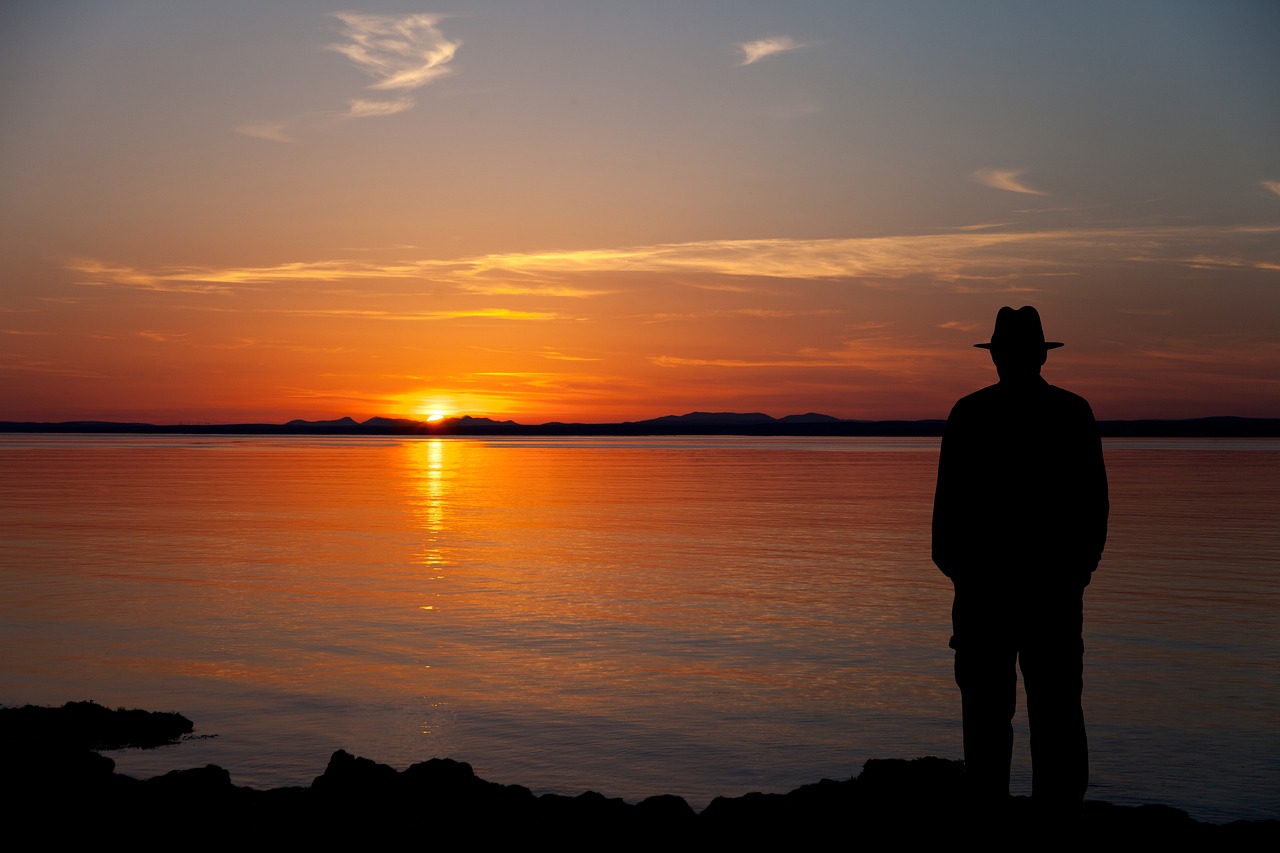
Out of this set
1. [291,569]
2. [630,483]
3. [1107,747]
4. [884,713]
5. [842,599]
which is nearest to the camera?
[1107,747]

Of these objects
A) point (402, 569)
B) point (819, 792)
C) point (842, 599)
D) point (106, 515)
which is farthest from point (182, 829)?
point (106, 515)

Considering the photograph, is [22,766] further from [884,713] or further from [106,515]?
[106,515]

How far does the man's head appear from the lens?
602 cm

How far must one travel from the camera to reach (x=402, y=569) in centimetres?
2075

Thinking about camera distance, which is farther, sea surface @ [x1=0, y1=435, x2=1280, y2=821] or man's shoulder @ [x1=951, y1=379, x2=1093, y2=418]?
sea surface @ [x1=0, y1=435, x2=1280, y2=821]

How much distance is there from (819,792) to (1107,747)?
12.1 ft

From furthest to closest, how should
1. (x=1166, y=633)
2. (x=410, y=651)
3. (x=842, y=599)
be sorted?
(x=842, y=599)
(x=1166, y=633)
(x=410, y=651)

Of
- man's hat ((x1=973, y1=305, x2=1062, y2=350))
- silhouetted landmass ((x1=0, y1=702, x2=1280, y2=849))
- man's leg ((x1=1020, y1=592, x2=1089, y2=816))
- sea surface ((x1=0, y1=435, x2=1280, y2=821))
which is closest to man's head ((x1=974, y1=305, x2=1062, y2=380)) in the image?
man's hat ((x1=973, y1=305, x2=1062, y2=350))

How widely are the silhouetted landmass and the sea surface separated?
52.9 inches

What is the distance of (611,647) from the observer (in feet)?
46.0

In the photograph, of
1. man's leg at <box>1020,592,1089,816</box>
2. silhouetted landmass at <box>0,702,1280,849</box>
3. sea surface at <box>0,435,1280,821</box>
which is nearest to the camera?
man's leg at <box>1020,592,1089,816</box>

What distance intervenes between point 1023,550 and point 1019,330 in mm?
1139

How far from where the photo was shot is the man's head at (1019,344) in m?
6.02

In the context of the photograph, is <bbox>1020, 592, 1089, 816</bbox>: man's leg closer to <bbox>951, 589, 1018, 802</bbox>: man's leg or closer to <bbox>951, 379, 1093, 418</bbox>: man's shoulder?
<bbox>951, 589, 1018, 802</bbox>: man's leg
